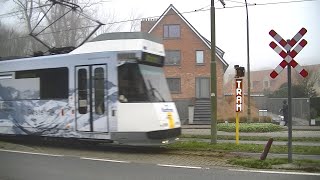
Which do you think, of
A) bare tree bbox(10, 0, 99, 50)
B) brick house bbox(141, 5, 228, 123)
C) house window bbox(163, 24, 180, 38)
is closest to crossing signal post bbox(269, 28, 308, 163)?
bare tree bbox(10, 0, 99, 50)

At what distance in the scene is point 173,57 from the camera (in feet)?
129

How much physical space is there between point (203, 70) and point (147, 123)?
27190 mm

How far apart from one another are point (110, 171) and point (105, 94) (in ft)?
11.9

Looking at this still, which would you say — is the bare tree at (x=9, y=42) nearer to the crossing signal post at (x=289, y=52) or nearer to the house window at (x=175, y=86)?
the crossing signal post at (x=289, y=52)

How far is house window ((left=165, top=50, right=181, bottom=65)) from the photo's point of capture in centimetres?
3938

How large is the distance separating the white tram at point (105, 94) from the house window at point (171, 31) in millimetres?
25283

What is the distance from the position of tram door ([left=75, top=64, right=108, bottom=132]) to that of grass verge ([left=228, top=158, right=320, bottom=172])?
4.28 metres

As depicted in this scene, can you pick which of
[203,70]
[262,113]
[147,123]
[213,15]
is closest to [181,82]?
[203,70]

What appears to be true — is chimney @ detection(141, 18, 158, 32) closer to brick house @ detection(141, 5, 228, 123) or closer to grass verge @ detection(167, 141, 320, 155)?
brick house @ detection(141, 5, 228, 123)

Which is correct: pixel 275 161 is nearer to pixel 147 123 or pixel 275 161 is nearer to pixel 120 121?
pixel 147 123

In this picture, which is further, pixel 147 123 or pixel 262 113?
pixel 262 113

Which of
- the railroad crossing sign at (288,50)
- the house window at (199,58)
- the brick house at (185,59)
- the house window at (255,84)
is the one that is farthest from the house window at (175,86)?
the house window at (255,84)

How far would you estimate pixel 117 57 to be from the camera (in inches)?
501

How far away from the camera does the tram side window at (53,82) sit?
14.0 metres
